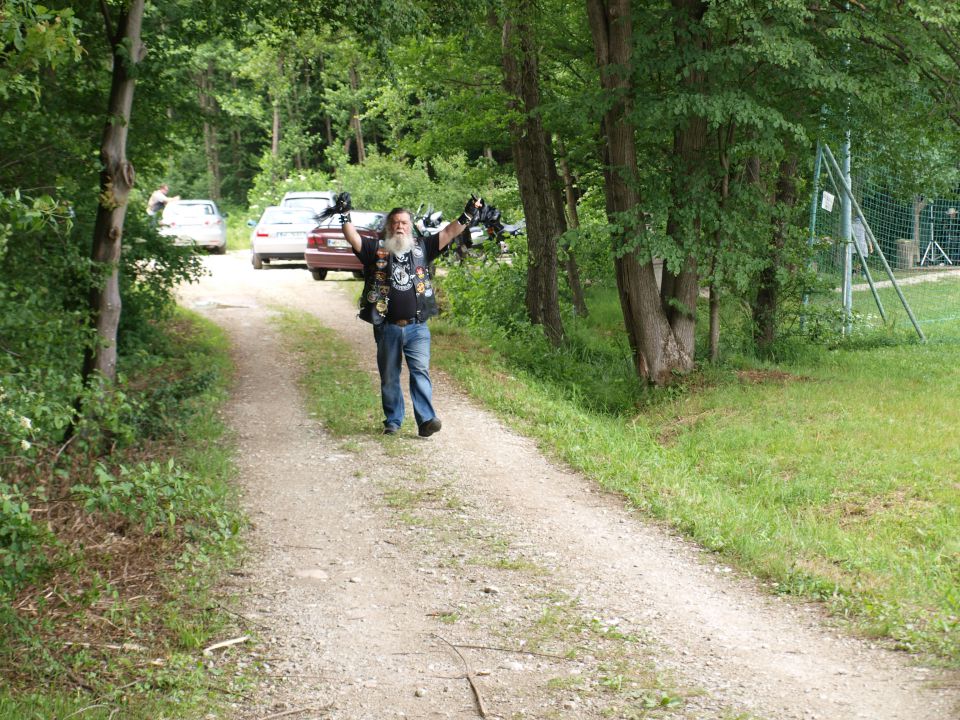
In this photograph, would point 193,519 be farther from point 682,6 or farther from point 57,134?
point 682,6

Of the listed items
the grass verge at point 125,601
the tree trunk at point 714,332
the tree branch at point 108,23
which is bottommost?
the grass verge at point 125,601

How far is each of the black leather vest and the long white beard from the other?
0.16 feet

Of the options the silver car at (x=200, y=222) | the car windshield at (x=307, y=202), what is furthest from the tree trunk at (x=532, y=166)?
the silver car at (x=200, y=222)

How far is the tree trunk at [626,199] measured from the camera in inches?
496

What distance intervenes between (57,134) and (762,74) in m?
7.94

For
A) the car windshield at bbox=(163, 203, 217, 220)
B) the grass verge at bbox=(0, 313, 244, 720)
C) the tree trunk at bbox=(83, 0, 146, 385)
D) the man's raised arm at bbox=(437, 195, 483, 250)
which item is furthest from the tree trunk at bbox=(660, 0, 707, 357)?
the car windshield at bbox=(163, 203, 217, 220)

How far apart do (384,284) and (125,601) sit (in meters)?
3.64

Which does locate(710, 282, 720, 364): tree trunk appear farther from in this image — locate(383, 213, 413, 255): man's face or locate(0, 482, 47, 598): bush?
locate(0, 482, 47, 598): bush

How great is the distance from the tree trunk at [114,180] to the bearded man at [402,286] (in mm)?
1933

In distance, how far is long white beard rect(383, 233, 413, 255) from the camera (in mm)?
8711

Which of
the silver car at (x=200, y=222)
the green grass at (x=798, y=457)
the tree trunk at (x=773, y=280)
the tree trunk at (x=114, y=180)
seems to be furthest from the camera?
the silver car at (x=200, y=222)

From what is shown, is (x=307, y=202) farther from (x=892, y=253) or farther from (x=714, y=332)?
(x=714, y=332)

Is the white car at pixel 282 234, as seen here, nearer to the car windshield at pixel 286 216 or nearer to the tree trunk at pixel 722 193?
the car windshield at pixel 286 216

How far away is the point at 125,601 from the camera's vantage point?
611 cm
